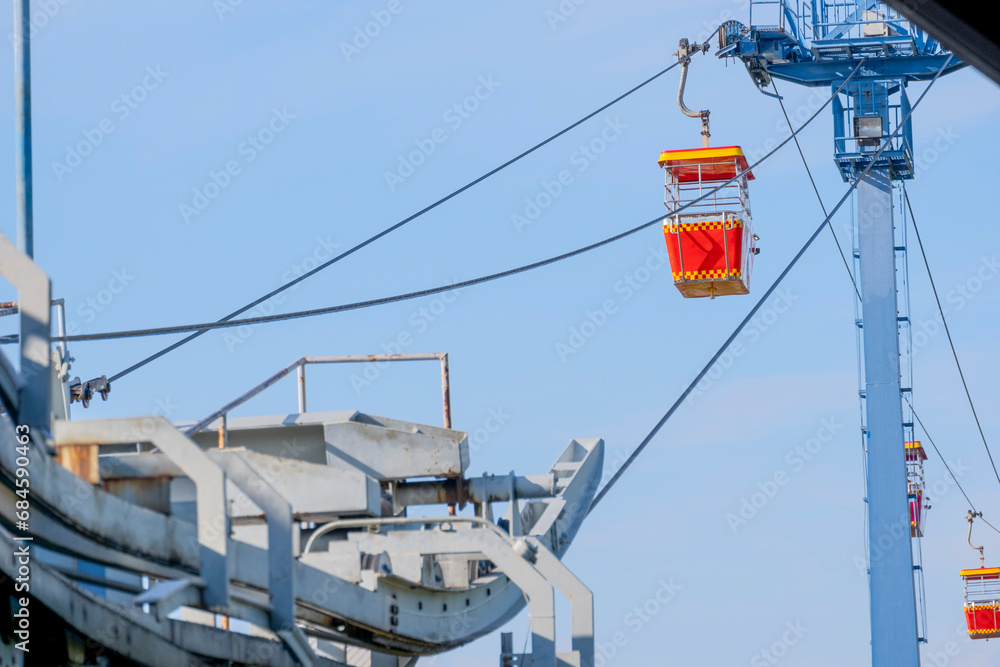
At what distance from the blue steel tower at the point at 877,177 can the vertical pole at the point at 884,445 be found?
0.02 metres

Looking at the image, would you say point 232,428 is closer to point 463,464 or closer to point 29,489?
point 463,464

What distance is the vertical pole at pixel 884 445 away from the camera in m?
22.3

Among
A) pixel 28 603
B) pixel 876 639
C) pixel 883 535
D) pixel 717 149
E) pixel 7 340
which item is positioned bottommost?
pixel 876 639

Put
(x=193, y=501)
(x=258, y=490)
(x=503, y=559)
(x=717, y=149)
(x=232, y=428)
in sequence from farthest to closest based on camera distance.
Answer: (x=717, y=149) → (x=232, y=428) → (x=503, y=559) → (x=193, y=501) → (x=258, y=490)

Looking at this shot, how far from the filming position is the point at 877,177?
77.0 ft

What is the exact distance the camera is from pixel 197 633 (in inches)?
305

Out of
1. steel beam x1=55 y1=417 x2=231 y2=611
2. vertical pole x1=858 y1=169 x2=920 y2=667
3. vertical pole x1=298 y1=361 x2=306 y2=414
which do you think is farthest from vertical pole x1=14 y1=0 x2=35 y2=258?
vertical pole x1=858 y1=169 x2=920 y2=667

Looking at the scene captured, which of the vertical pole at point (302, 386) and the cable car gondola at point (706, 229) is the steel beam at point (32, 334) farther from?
the cable car gondola at point (706, 229)

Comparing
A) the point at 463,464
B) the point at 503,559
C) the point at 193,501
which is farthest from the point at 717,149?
the point at 193,501

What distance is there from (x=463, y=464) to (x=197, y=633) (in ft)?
19.0

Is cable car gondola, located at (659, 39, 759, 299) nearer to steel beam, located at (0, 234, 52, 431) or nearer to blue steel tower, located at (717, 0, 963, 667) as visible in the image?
blue steel tower, located at (717, 0, 963, 667)

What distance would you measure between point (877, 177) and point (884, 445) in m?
4.36

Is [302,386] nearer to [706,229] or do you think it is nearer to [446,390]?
[446,390]

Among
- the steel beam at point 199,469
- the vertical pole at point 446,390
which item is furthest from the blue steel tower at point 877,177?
the steel beam at point 199,469
